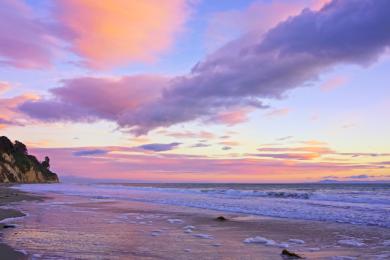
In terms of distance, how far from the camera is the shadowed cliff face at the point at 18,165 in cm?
13025

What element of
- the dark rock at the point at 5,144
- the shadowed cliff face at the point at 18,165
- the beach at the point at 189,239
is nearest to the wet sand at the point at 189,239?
the beach at the point at 189,239

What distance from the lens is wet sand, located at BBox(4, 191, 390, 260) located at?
11047 millimetres

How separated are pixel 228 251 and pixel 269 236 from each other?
3593 millimetres

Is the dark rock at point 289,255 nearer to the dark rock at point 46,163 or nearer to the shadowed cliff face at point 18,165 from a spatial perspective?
the shadowed cliff face at point 18,165

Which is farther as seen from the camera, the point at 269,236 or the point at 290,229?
the point at 290,229

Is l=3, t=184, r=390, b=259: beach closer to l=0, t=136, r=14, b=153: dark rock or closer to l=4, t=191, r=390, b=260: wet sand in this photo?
l=4, t=191, r=390, b=260: wet sand

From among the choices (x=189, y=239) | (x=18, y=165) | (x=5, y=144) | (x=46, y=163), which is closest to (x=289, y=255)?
(x=189, y=239)

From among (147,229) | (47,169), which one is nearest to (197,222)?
(147,229)

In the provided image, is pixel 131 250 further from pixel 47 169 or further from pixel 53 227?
pixel 47 169

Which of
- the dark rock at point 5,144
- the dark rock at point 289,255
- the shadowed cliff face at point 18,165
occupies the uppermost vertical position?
the dark rock at point 5,144

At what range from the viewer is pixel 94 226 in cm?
1653

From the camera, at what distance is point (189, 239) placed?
13.7 m

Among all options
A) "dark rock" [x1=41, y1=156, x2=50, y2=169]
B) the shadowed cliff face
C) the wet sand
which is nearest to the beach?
the wet sand

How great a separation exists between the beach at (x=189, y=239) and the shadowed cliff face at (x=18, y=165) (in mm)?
116515
